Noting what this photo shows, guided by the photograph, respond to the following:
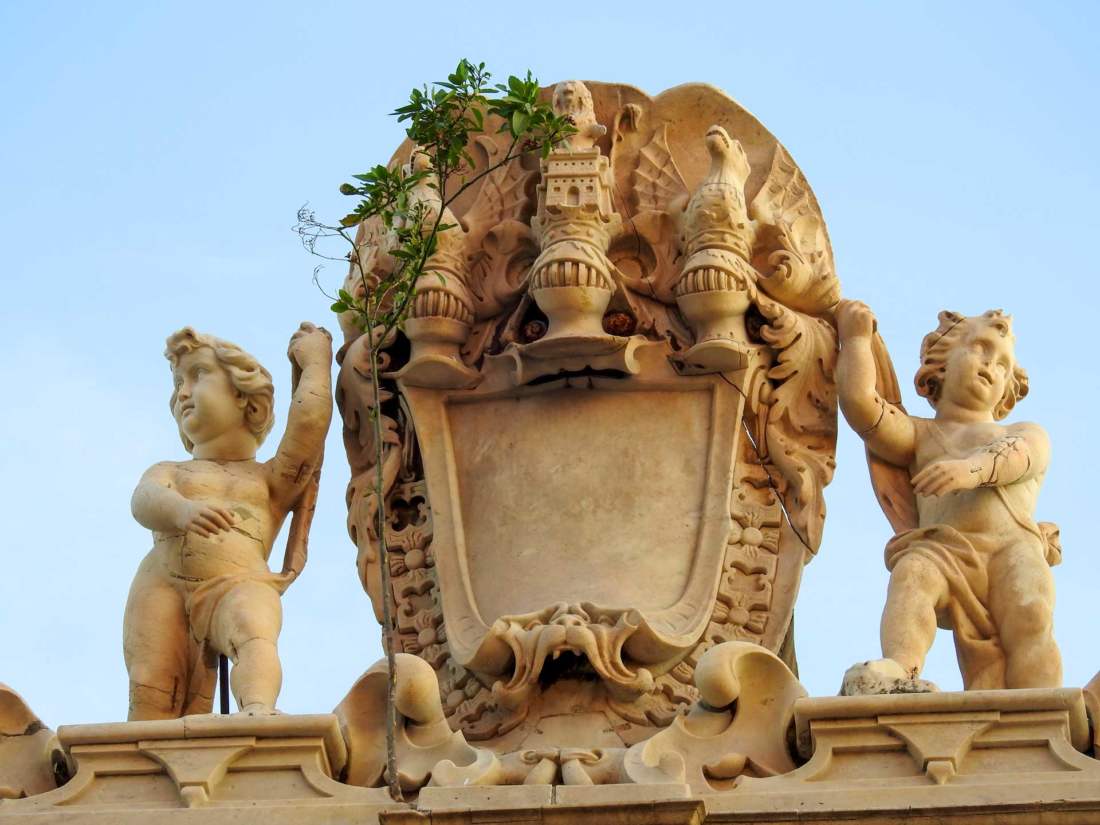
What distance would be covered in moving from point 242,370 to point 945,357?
3.70 m

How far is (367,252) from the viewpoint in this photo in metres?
18.2

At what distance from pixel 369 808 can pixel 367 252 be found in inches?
158

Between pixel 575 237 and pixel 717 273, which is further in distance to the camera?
pixel 575 237

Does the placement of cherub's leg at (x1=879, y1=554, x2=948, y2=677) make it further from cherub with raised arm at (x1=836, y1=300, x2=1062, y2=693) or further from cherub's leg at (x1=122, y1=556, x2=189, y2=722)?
cherub's leg at (x1=122, y1=556, x2=189, y2=722)

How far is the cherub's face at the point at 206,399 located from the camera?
1741cm

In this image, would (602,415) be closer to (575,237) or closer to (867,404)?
(575,237)

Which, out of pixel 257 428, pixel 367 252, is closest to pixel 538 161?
pixel 367 252

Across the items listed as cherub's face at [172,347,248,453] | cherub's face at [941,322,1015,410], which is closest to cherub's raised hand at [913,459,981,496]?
cherub's face at [941,322,1015,410]

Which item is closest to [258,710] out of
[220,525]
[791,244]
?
[220,525]

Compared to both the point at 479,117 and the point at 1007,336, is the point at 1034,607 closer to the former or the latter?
the point at 1007,336

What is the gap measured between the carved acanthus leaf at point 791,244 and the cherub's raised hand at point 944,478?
1.70 metres

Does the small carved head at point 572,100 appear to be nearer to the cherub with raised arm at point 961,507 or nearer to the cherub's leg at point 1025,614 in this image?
the cherub with raised arm at point 961,507

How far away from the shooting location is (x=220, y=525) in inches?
659

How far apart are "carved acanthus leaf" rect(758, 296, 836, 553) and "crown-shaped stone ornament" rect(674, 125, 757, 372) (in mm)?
195
